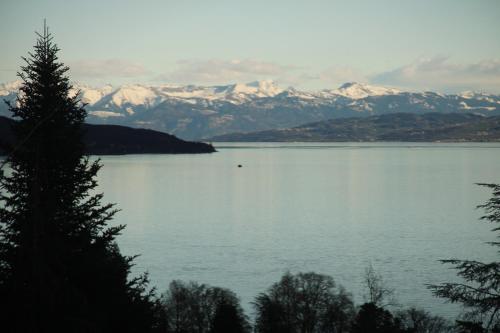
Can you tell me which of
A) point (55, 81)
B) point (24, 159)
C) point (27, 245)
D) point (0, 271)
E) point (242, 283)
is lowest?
point (242, 283)

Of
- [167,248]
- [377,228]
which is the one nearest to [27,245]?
[167,248]

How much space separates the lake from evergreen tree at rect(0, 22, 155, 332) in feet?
95.5

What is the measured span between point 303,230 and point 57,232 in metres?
73.2

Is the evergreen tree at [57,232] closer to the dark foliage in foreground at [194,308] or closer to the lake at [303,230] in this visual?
the dark foliage in foreground at [194,308]

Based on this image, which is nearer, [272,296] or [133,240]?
[272,296]

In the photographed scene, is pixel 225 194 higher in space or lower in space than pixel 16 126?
lower

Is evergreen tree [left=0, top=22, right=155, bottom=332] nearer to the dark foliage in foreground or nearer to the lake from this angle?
the dark foliage in foreground

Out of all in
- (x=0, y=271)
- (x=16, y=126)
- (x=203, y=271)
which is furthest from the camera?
(x=203, y=271)

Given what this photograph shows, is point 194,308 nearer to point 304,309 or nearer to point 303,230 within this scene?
point 304,309

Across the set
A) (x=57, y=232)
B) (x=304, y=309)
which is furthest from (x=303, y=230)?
(x=57, y=232)

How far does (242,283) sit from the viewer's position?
2239 inches

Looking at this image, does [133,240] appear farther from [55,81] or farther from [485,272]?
[485,272]

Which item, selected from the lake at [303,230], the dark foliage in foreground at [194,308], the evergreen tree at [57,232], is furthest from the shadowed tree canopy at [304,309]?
the evergreen tree at [57,232]

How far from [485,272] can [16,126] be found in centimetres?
1676
